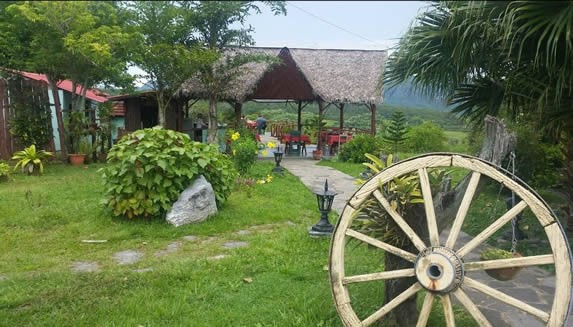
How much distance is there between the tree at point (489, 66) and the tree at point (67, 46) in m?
7.17

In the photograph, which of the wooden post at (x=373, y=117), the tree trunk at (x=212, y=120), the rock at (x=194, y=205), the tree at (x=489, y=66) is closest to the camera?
the tree at (x=489, y=66)

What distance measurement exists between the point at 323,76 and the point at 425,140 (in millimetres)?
4650

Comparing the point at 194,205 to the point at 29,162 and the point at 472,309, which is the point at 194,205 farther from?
the point at 29,162

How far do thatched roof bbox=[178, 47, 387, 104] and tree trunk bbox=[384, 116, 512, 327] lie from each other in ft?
38.5

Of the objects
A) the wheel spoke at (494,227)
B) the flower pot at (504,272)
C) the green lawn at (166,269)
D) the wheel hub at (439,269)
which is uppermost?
the wheel spoke at (494,227)

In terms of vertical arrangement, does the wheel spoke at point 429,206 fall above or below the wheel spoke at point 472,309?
above

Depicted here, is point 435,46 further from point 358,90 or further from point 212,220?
point 358,90

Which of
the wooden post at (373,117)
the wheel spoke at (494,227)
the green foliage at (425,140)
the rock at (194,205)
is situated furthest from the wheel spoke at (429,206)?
the green foliage at (425,140)

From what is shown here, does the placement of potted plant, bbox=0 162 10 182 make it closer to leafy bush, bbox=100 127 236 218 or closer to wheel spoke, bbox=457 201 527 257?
leafy bush, bbox=100 127 236 218

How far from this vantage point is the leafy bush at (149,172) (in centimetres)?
625

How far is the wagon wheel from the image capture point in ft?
8.35

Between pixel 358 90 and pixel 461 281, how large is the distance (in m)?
14.6

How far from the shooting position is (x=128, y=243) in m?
A: 5.55

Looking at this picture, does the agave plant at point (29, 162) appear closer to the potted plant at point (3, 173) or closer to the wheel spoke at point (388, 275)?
the potted plant at point (3, 173)
